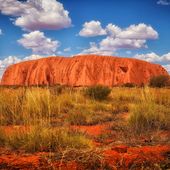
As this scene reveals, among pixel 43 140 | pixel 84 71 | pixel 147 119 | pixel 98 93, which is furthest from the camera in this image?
pixel 84 71

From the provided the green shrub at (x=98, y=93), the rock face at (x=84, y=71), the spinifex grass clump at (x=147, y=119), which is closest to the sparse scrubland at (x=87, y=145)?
the spinifex grass clump at (x=147, y=119)

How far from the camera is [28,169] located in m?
4.14

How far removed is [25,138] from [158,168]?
2297 millimetres

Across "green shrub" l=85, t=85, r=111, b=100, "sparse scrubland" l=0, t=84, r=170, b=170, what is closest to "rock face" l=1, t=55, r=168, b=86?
"green shrub" l=85, t=85, r=111, b=100

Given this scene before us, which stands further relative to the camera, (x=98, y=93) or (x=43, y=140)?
(x=98, y=93)

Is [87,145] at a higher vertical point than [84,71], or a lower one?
lower

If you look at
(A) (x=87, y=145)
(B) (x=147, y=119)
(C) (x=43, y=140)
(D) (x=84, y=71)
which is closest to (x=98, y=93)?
(B) (x=147, y=119)

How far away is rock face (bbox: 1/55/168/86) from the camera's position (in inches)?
3255

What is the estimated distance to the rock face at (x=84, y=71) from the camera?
82688 mm

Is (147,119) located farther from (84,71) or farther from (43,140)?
(84,71)

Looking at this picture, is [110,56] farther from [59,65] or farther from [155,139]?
[155,139]

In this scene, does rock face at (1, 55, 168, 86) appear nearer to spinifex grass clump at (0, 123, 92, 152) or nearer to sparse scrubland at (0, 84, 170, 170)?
sparse scrubland at (0, 84, 170, 170)

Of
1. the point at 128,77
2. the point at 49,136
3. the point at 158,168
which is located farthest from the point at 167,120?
the point at 128,77

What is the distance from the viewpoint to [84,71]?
83.9 m
